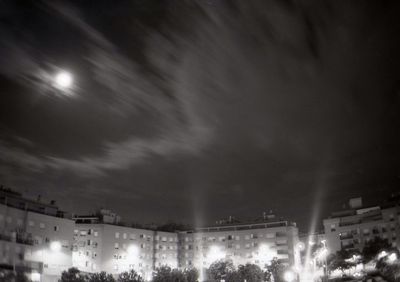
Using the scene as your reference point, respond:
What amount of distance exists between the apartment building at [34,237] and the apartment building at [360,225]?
69.2 metres

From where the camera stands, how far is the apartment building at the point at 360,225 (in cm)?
9794

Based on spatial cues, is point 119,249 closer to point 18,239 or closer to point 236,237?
point 236,237

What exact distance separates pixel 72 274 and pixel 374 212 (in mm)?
76158

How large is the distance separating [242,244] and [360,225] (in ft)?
112

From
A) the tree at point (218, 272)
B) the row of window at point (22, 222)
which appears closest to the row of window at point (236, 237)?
the tree at point (218, 272)

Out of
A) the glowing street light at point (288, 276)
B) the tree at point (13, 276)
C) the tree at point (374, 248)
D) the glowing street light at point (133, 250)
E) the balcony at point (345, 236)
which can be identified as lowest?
the glowing street light at point (288, 276)

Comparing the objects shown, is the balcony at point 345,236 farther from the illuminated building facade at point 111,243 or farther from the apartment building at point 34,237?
the apartment building at point 34,237

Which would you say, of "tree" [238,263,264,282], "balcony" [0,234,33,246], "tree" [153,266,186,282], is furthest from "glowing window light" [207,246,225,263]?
"balcony" [0,234,33,246]

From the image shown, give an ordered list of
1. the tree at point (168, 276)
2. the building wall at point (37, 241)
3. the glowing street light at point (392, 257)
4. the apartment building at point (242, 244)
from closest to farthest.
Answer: the building wall at point (37, 241) → the glowing street light at point (392, 257) → the tree at point (168, 276) → the apartment building at point (242, 244)

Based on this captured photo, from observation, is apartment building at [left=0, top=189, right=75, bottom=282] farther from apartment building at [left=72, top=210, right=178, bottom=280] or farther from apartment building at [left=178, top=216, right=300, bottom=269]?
apartment building at [left=178, top=216, right=300, bottom=269]

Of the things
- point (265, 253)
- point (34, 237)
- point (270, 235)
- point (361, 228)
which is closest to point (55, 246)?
point (34, 237)

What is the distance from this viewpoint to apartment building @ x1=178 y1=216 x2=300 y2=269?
395 feet

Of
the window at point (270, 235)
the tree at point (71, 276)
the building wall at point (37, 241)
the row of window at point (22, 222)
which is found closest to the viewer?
the building wall at point (37, 241)

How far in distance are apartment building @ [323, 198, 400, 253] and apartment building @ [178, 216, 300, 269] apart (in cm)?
1127
